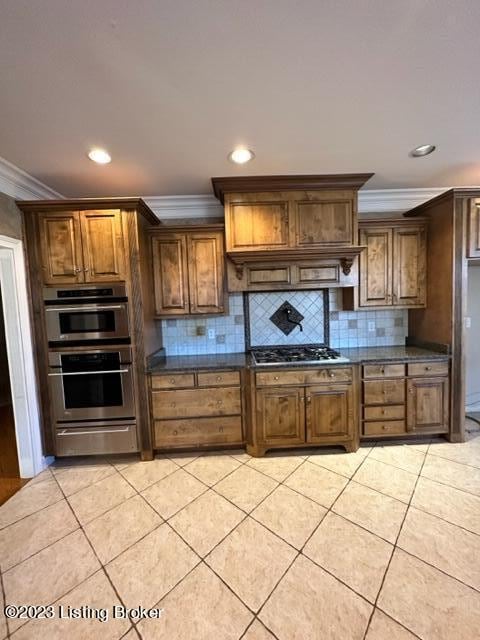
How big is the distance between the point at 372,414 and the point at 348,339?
869 millimetres

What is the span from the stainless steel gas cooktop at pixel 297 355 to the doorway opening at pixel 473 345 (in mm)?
1708

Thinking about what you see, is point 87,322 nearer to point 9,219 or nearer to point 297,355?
point 9,219

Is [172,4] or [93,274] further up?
[172,4]

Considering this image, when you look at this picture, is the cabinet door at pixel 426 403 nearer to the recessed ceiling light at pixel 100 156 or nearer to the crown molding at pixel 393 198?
the crown molding at pixel 393 198

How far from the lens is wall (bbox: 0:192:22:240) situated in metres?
2.23

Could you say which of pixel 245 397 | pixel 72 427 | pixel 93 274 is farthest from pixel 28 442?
pixel 245 397

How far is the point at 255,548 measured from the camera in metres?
1.63

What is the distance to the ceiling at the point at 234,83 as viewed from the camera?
1153 millimetres

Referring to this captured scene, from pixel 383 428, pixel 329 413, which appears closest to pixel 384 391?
pixel 383 428

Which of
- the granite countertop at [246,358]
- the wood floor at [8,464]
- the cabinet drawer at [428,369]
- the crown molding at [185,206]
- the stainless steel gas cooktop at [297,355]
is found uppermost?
the crown molding at [185,206]

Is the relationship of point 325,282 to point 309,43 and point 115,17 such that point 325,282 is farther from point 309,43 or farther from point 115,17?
point 115,17

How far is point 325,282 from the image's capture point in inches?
111

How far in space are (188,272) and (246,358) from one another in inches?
42.0

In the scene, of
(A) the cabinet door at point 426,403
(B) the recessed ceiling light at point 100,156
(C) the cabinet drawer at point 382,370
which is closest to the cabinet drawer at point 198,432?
(C) the cabinet drawer at point 382,370
